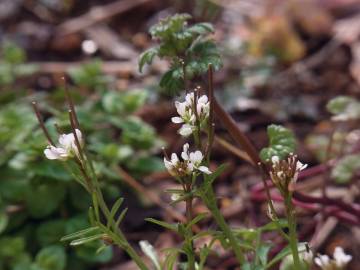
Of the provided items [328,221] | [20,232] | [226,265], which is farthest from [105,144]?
[328,221]

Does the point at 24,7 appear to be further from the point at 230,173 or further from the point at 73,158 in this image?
the point at 73,158

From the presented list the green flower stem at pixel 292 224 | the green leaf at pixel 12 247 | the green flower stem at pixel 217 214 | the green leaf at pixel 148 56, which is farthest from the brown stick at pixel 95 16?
the green flower stem at pixel 292 224

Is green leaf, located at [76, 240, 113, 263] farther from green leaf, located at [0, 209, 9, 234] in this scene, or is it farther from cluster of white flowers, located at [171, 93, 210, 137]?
cluster of white flowers, located at [171, 93, 210, 137]

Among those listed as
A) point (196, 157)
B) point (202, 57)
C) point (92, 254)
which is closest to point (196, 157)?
point (196, 157)

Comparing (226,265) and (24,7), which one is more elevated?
(24,7)

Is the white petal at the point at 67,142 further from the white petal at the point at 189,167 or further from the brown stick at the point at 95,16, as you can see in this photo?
the brown stick at the point at 95,16

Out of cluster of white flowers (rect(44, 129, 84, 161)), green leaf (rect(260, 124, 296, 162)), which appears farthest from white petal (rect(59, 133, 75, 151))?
green leaf (rect(260, 124, 296, 162))

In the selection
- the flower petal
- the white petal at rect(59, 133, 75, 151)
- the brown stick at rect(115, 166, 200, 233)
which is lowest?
the brown stick at rect(115, 166, 200, 233)
